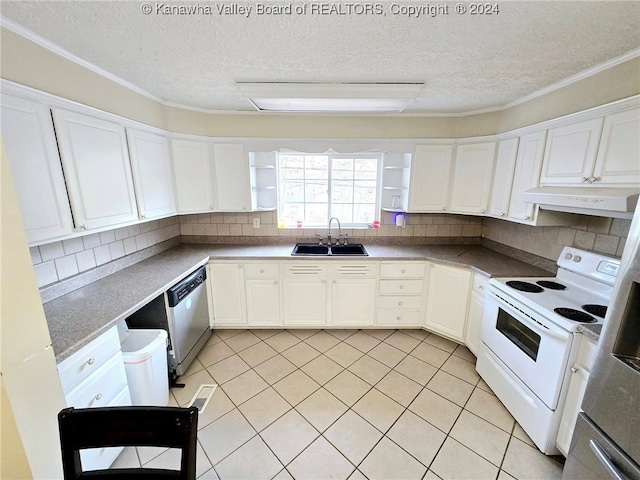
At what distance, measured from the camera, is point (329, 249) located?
3004 millimetres

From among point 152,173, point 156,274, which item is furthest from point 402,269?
point 152,173

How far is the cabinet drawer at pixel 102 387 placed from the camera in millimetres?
1274

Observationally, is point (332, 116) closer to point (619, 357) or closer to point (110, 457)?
point (619, 357)

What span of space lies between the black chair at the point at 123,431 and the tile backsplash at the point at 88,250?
1.30 m

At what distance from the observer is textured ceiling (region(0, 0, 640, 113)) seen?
3.83 ft

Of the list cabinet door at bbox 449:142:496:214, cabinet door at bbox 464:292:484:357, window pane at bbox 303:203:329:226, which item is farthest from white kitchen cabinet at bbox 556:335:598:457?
window pane at bbox 303:203:329:226

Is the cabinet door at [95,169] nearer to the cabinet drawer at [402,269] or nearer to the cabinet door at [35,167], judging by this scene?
the cabinet door at [35,167]

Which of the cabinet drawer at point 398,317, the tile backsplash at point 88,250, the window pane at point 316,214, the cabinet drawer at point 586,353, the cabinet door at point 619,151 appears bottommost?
the cabinet drawer at point 398,317

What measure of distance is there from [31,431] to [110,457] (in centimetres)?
84

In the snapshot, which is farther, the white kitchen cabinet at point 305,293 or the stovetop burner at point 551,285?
the white kitchen cabinet at point 305,293

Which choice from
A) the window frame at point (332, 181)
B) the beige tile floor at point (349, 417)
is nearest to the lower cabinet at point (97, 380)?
the beige tile floor at point (349, 417)

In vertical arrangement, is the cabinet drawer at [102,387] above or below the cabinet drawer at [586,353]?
below

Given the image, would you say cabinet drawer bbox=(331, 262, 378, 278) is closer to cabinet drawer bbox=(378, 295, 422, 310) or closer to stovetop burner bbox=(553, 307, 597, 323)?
cabinet drawer bbox=(378, 295, 422, 310)

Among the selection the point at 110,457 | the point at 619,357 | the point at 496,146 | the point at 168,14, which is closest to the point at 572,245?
the point at 496,146
